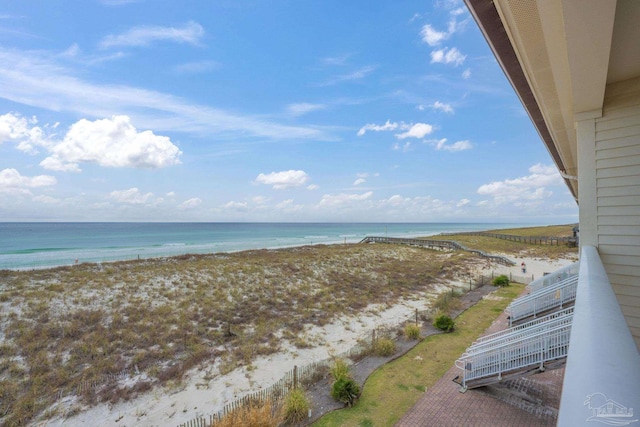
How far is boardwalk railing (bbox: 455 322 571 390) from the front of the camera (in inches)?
249

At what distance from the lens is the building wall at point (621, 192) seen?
12.8ft

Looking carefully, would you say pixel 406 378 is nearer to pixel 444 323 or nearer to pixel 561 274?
pixel 444 323

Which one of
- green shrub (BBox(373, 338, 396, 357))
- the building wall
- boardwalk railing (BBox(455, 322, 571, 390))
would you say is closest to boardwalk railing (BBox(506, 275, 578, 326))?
boardwalk railing (BBox(455, 322, 571, 390))

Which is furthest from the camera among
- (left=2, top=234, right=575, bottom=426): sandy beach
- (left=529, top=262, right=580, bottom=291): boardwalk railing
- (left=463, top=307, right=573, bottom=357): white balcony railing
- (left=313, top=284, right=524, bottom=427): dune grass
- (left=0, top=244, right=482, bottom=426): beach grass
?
(left=529, top=262, right=580, bottom=291): boardwalk railing

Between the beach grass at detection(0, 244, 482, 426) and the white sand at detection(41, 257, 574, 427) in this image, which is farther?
the beach grass at detection(0, 244, 482, 426)

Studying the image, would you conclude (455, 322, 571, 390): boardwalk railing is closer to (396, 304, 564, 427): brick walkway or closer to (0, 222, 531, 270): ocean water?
(396, 304, 564, 427): brick walkway

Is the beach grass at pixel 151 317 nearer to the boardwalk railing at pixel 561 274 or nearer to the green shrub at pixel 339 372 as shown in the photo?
the green shrub at pixel 339 372

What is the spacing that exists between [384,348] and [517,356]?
13.8 ft

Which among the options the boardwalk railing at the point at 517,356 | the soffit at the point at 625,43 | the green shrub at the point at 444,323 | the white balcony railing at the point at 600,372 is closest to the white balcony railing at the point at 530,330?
the boardwalk railing at the point at 517,356

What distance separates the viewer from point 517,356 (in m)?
7.04

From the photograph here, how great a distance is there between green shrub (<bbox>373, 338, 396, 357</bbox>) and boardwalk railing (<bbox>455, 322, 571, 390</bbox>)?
8.81 feet

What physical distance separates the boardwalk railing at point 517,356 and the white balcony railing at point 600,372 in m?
5.83

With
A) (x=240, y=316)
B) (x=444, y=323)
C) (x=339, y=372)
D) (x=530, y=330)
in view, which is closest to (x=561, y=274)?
(x=444, y=323)
